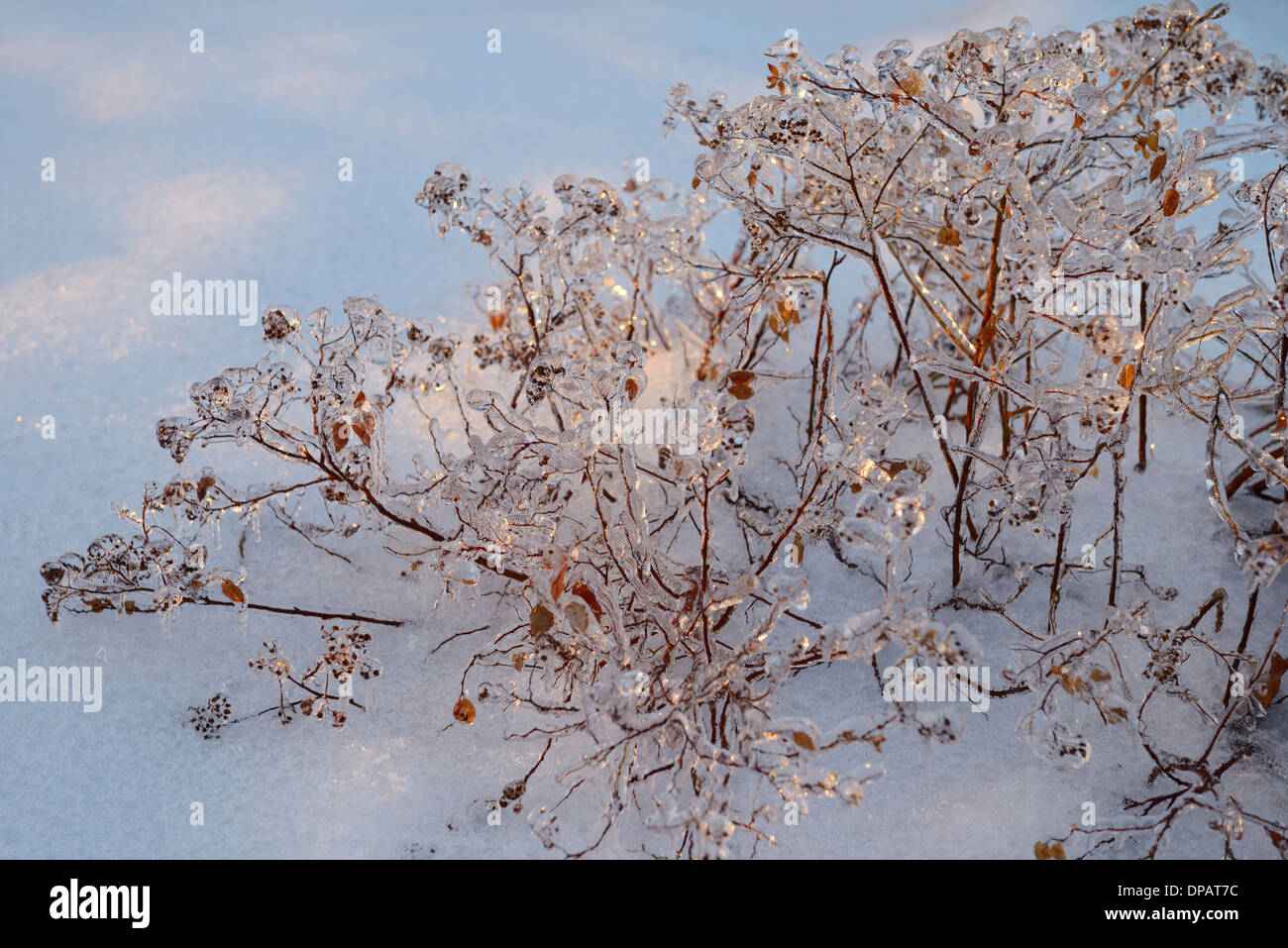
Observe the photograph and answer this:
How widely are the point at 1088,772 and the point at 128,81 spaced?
3491 millimetres

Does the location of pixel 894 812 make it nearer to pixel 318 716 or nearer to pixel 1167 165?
pixel 318 716

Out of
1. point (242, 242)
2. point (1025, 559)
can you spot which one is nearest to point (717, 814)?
point (1025, 559)

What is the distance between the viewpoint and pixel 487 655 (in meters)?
1.76

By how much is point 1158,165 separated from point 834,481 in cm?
69

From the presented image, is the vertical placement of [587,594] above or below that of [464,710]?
above

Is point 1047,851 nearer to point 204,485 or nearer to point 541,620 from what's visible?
point 541,620

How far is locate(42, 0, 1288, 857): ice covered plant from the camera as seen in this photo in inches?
56.2
